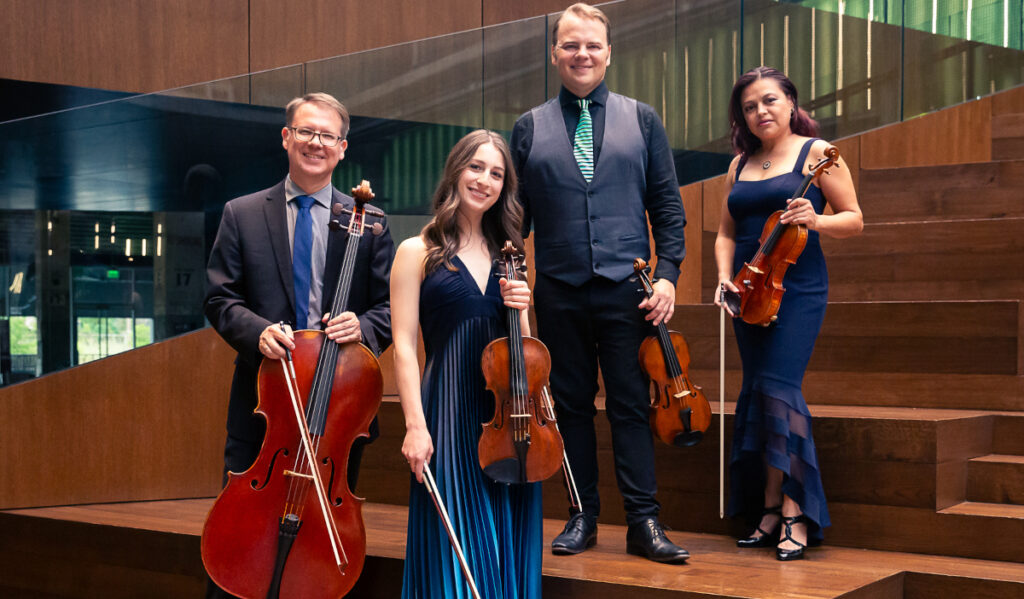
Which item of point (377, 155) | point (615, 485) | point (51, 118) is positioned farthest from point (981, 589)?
point (51, 118)

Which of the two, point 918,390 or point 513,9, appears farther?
point 513,9

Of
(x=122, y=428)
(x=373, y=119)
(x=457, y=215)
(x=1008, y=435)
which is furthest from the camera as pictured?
(x=373, y=119)

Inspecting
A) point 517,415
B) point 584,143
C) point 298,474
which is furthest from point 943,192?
point 298,474

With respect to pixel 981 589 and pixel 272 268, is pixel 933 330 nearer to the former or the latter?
pixel 981 589

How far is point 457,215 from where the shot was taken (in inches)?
95.6

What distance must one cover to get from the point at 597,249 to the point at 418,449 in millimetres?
735

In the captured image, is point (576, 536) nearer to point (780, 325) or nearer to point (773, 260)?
point (780, 325)

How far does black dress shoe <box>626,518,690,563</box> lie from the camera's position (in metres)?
2.65

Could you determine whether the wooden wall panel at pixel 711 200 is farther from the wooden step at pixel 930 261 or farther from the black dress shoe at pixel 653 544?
the black dress shoe at pixel 653 544

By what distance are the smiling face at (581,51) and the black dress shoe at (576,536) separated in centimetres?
110

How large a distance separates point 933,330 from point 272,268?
2085mm

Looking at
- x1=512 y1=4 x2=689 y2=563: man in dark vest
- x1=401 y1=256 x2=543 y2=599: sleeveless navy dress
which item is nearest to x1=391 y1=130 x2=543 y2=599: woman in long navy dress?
x1=401 y1=256 x2=543 y2=599: sleeveless navy dress

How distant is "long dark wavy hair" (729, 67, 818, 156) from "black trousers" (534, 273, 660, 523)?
0.55m

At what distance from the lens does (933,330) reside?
3.40m
